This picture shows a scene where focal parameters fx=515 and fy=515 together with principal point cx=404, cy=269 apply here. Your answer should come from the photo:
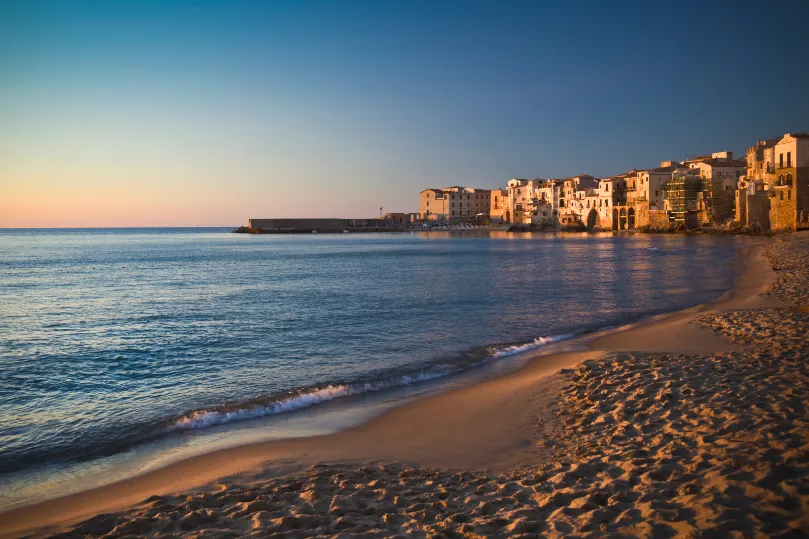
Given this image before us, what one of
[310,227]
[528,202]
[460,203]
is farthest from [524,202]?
[310,227]

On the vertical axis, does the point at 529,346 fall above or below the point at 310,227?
below

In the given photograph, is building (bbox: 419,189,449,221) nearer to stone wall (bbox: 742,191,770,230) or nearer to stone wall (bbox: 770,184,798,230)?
stone wall (bbox: 742,191,770,230)

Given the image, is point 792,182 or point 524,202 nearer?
point 792,182

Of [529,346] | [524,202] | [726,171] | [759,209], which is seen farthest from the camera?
[524,202]

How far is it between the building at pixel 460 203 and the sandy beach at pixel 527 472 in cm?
14431

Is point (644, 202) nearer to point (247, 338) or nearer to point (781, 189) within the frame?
point (781, 189)

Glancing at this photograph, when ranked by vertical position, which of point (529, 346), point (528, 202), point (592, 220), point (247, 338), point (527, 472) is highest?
point (528, 202)

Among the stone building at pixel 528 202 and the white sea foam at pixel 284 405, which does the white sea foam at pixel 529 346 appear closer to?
the white sea foam at pixel 284 405

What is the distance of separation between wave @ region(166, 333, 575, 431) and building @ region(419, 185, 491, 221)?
465ft

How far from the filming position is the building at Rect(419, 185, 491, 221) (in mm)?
151625

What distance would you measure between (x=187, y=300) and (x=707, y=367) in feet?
68.8

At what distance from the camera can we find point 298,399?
8.93 metres

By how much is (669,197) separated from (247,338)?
86.4m

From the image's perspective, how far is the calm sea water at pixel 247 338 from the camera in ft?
27.4
